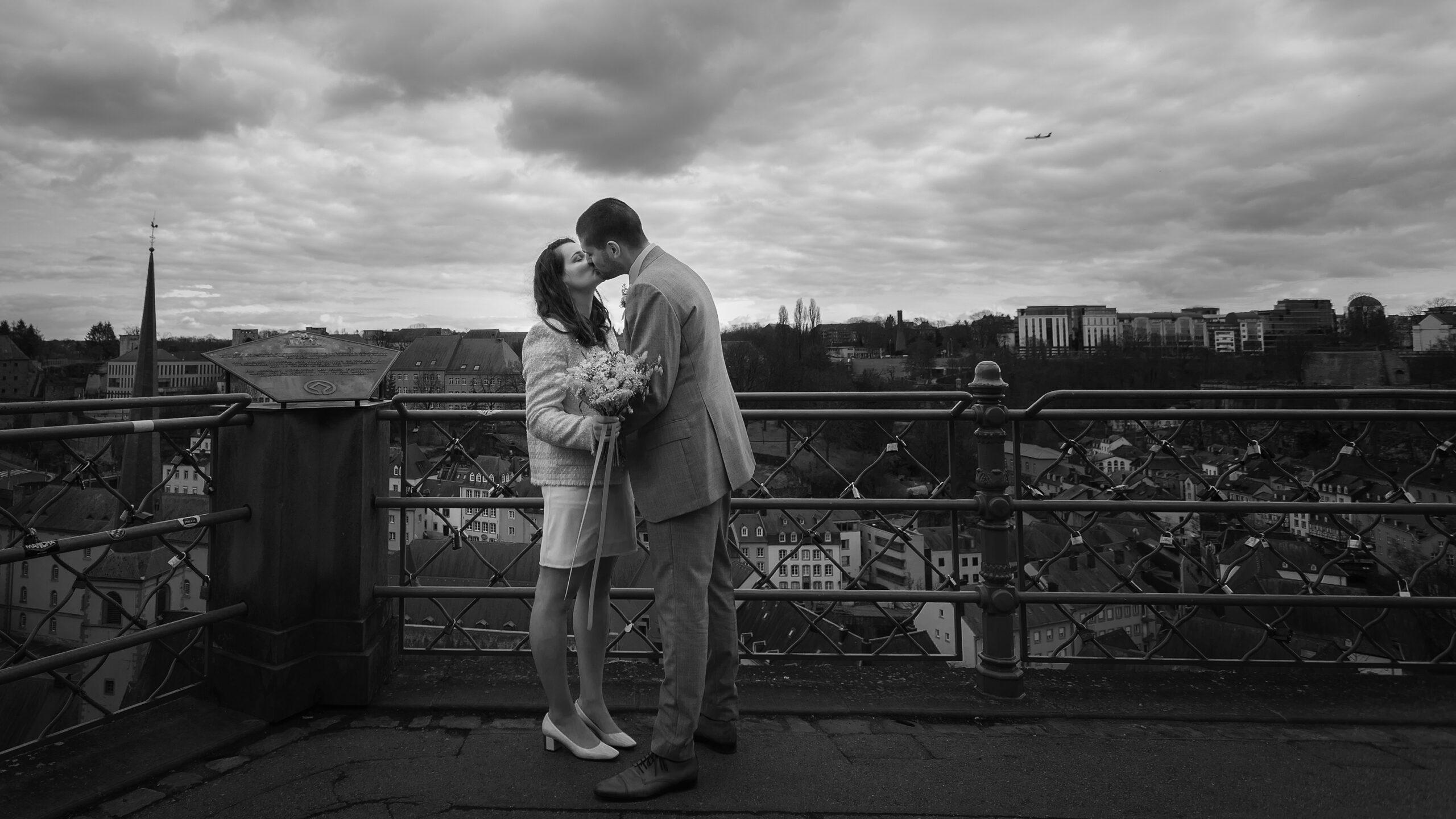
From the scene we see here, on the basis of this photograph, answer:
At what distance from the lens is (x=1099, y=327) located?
26.3m

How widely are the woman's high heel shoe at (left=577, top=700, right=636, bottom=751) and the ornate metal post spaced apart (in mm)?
1622

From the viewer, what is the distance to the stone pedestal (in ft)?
10.8

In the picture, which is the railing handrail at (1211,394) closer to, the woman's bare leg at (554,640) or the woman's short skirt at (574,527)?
the woman's short skirt at (574,527)

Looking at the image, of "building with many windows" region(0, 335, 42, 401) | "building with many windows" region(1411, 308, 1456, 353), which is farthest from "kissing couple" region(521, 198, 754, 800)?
"building with many windows" region(1411, 308, 1456, 353)

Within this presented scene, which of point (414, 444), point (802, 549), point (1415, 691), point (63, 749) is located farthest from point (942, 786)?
point (63, 749)

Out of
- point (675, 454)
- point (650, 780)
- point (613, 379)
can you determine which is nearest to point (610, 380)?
point (613, 379)

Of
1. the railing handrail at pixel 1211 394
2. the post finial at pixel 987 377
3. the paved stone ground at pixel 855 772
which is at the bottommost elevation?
the paved stone ground at pixel 855 772

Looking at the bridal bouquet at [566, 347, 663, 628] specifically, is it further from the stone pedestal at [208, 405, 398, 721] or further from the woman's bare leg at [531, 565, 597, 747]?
the stone pedestal at [208, 405, 398, 721]

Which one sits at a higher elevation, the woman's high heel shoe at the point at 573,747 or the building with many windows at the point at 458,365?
the building with many windows at the point at 458,365

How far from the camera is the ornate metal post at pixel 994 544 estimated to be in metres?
3.52

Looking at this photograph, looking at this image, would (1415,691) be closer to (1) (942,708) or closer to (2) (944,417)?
(1) (942,708)

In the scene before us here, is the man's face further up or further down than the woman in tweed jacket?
further up

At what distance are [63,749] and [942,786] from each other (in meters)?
3.11

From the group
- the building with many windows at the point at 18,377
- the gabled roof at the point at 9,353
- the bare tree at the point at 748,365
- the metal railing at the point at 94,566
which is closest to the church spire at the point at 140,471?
the metal railing at the point at 94,566
